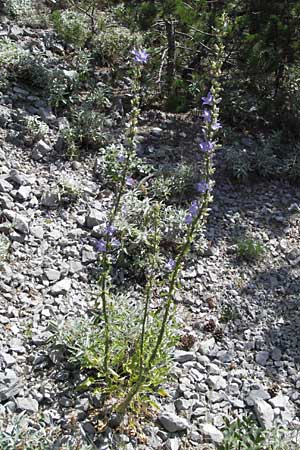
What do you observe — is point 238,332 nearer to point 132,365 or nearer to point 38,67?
point 132,365

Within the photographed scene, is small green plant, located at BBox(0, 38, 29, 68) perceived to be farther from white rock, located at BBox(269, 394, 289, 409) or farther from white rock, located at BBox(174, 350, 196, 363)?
white rock, located at BBox(269, 394, 289, 409)

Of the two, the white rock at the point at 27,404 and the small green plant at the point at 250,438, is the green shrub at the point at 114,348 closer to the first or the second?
the white rock at the point at 27,404

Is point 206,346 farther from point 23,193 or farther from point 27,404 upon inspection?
point 23,193

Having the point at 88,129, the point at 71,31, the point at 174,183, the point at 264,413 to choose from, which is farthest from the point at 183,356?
the point at 71,31

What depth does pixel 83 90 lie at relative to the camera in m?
7.03

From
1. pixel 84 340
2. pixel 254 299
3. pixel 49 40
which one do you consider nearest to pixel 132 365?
pixel 84 340

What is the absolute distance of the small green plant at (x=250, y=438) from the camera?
12.1ft

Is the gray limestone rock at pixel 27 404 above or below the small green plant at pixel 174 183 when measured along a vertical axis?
below

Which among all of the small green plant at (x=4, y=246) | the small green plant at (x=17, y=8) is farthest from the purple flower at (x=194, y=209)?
the small green plant at (x=17, y=8)

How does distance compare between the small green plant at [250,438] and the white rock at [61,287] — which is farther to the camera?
the white rock at [61,287]

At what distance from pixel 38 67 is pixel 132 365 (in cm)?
403

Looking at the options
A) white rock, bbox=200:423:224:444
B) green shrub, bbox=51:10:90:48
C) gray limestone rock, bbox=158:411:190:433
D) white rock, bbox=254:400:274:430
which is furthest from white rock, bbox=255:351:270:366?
green shrub, bbox=51:10:90:48

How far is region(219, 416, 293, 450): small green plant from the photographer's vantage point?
3.70 meters

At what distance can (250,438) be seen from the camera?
3.80 metres
